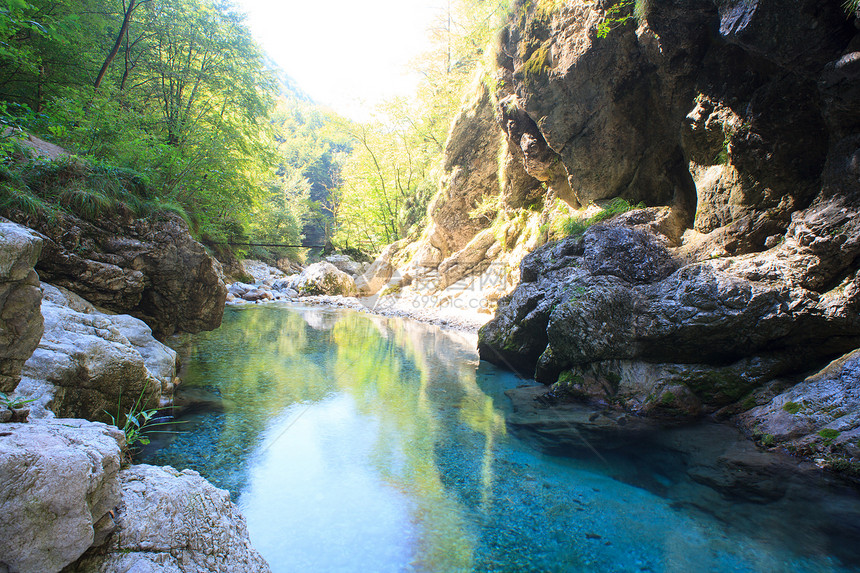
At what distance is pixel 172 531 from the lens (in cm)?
191

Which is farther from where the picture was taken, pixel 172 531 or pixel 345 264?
pixel 345 264

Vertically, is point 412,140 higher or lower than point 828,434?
higher

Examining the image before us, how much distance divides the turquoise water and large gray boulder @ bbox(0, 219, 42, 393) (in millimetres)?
1836

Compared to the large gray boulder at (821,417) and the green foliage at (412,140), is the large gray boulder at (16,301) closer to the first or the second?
the large gray boulder at (821,417)

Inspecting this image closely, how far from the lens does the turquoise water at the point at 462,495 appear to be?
2996 millimetres

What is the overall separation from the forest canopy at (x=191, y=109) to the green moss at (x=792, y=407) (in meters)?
9.47

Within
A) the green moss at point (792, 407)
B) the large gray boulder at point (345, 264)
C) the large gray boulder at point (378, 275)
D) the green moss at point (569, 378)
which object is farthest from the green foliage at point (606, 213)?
the large gray boulder at point (345, 264)

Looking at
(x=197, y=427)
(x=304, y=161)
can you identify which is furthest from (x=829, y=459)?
(x=304, y=161)

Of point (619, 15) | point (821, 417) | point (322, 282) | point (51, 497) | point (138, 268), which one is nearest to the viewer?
point (51, 497)

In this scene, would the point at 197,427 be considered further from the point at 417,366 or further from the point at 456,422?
the point at 417,366

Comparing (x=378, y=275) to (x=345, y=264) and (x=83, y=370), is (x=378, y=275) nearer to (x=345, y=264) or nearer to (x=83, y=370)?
(x=345, y=264)

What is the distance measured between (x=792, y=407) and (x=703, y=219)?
138 inches

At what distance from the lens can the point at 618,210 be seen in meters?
9.26

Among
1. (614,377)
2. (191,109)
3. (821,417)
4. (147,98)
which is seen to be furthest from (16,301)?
(191,109)
